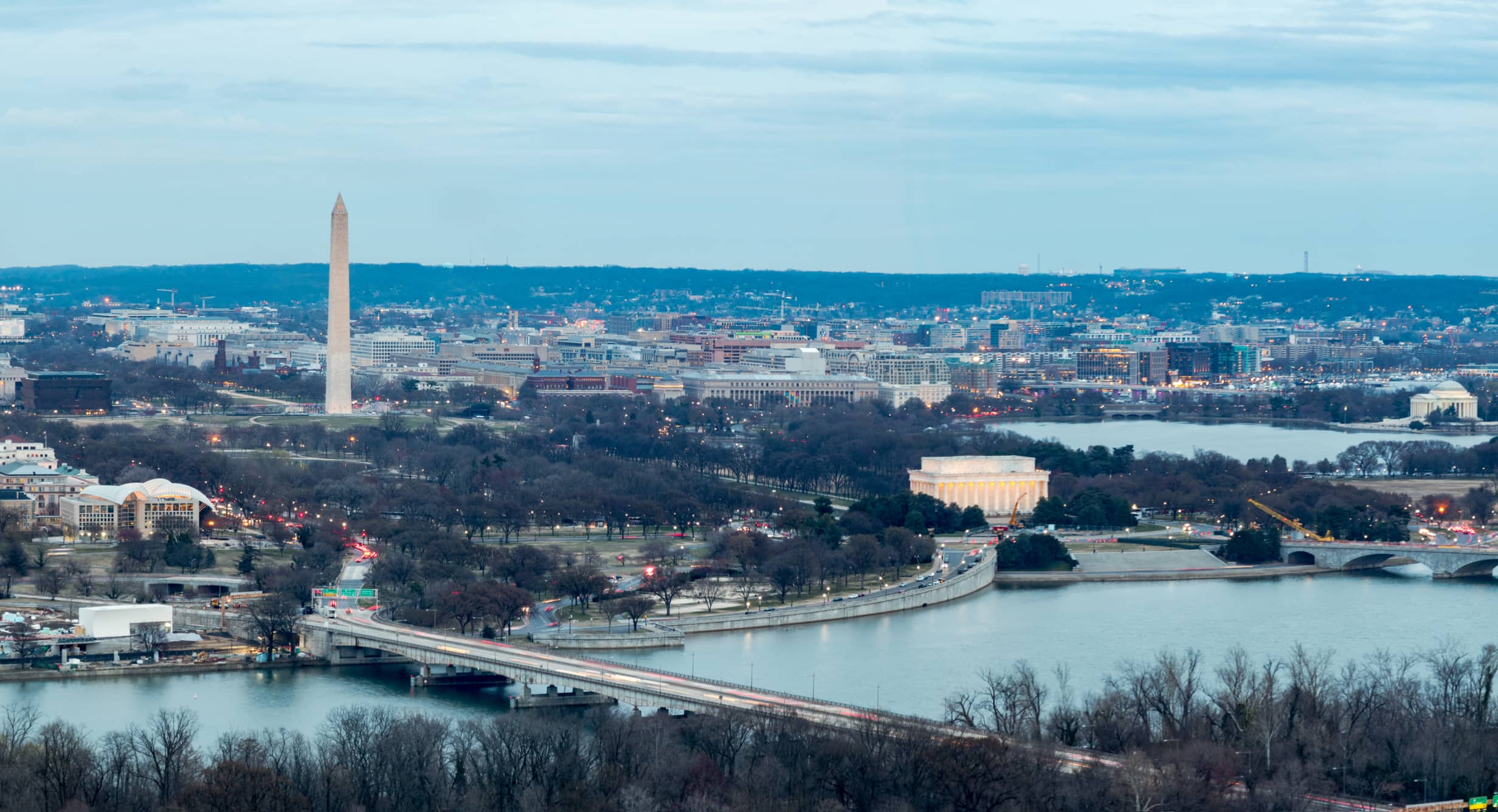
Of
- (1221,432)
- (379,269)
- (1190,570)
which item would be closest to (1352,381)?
(1221,432)

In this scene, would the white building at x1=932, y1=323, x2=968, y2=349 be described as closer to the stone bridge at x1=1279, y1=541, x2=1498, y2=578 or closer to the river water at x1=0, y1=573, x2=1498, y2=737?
the stone bridge at x1=1279, y1=541, x2=1498, y2=578

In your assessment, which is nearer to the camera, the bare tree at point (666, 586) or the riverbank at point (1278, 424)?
the bare tree at point (666, 586)

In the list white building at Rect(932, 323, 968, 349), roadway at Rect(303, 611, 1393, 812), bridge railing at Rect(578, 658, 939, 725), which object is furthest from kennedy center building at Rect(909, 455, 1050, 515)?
white building at Rect(932, 323, 968, 349)

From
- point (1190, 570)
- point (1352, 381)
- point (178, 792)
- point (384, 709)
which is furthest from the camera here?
point (1352, 381)

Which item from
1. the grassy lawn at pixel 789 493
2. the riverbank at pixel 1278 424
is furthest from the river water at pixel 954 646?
the riverbank at pixel 1278 424

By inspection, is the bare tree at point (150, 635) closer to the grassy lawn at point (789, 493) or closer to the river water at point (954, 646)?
the river water at point (954, 646)

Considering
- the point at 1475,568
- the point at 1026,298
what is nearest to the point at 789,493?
the point at 1475,568

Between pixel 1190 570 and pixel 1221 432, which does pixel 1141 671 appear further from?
pixel 1221 432
